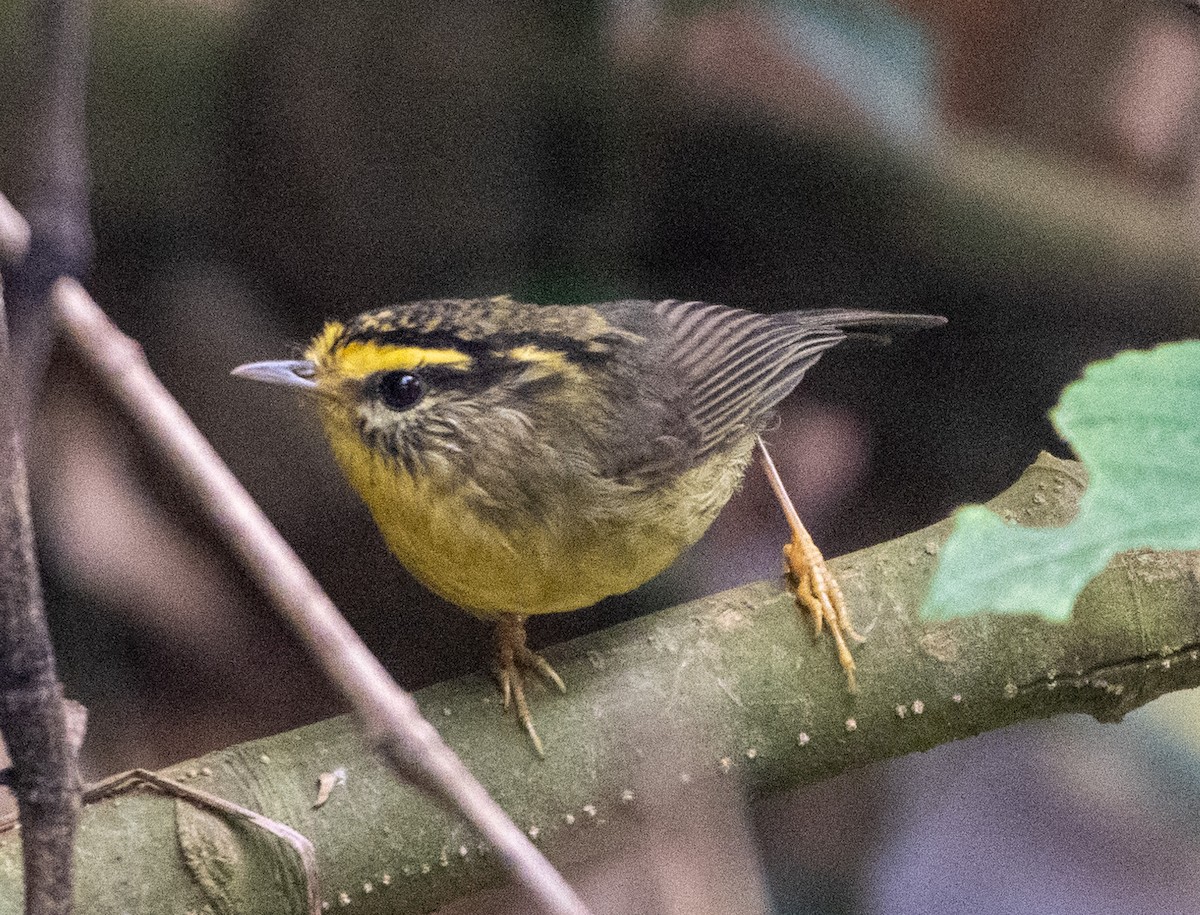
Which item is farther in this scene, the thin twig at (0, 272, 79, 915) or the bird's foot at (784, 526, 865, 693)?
the bird's foot at (784, 526, 865, 693)

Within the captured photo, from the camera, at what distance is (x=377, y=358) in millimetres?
1946

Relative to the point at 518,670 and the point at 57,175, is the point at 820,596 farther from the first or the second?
the point at 57,175

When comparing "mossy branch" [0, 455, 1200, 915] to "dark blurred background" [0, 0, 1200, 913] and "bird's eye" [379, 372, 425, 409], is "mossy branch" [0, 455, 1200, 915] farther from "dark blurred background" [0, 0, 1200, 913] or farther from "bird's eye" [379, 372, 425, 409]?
"dark blurred background" [0, 0, 1200, 913]

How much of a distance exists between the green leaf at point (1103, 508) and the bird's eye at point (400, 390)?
140cm

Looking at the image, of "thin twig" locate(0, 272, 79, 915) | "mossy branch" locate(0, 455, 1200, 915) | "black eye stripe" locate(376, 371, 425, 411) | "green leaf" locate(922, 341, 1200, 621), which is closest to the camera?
"green leaf" locate(922, 341, 1200, 621)

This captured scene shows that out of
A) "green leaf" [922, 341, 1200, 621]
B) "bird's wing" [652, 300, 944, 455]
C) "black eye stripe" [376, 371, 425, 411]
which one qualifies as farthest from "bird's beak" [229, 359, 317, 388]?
"green leaf" [922, 341, 1200, 621]

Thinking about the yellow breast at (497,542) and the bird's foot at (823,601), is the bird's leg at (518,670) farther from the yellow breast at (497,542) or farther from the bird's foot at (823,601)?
the bird's foot at (823,601)

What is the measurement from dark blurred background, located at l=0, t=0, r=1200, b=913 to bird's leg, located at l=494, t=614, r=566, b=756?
66 centimetres

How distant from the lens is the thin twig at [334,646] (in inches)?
25.9

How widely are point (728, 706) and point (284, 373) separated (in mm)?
871

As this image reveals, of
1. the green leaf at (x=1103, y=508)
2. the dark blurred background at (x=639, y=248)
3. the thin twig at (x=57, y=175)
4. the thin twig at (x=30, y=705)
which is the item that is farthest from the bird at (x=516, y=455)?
the green leaf at (x=1103, y=508)

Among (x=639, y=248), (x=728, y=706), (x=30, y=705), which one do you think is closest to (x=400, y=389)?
(x=728, y=706)

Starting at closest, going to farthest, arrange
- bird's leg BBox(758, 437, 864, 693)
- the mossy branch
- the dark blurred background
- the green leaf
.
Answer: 1. the green leaf
2. the mossy branch
3. bird's leg BBox(758, 437, 864, 693)
4. the dark blurred background

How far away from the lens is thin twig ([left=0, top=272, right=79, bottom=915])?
818 millimetres
